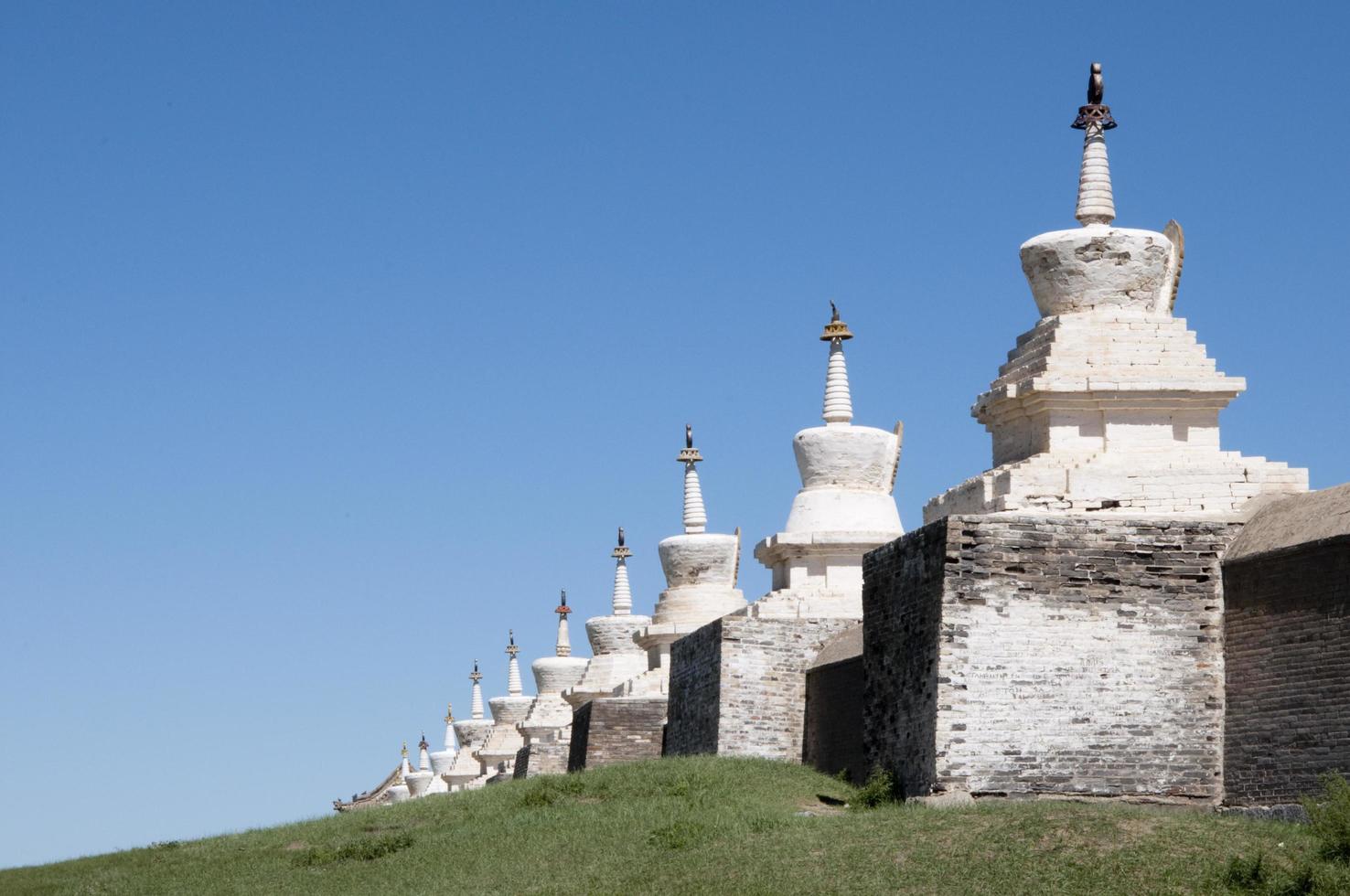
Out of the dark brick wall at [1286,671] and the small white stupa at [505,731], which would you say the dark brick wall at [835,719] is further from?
the small white stupa at [505,731]

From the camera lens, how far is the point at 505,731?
220 ft

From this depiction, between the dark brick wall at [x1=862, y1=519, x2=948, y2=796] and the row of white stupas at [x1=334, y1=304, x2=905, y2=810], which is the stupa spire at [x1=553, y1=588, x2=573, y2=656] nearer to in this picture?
the row of white stupas at [x1=334, y1=304, x2=905, y2=810]

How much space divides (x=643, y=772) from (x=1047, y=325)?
27.3 feet

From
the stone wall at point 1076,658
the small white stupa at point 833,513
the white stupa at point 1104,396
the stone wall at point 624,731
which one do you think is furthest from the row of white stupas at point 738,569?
the stone wall at point 1076,658

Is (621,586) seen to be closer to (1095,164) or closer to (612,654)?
(612,654)

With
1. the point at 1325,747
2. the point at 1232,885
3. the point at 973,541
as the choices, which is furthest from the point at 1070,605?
the point at 1232,885

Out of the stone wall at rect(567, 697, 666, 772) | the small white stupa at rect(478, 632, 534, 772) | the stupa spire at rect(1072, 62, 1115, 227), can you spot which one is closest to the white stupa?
the stupa spire at rect(1072, 62, 1115, 227)

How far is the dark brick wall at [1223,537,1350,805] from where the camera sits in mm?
20906

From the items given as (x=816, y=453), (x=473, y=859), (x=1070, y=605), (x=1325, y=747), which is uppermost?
(x=816, y=453)

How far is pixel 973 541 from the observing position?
936 inches

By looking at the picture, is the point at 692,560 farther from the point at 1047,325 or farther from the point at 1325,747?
the point at 1325,747

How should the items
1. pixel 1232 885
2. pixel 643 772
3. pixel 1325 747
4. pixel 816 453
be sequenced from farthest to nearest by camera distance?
pixel 816 453 < pixel 643 772 < pixel 1325 747 < pixel 1232 885

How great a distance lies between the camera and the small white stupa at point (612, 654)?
5191 cm

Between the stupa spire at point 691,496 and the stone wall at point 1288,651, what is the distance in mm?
22556
